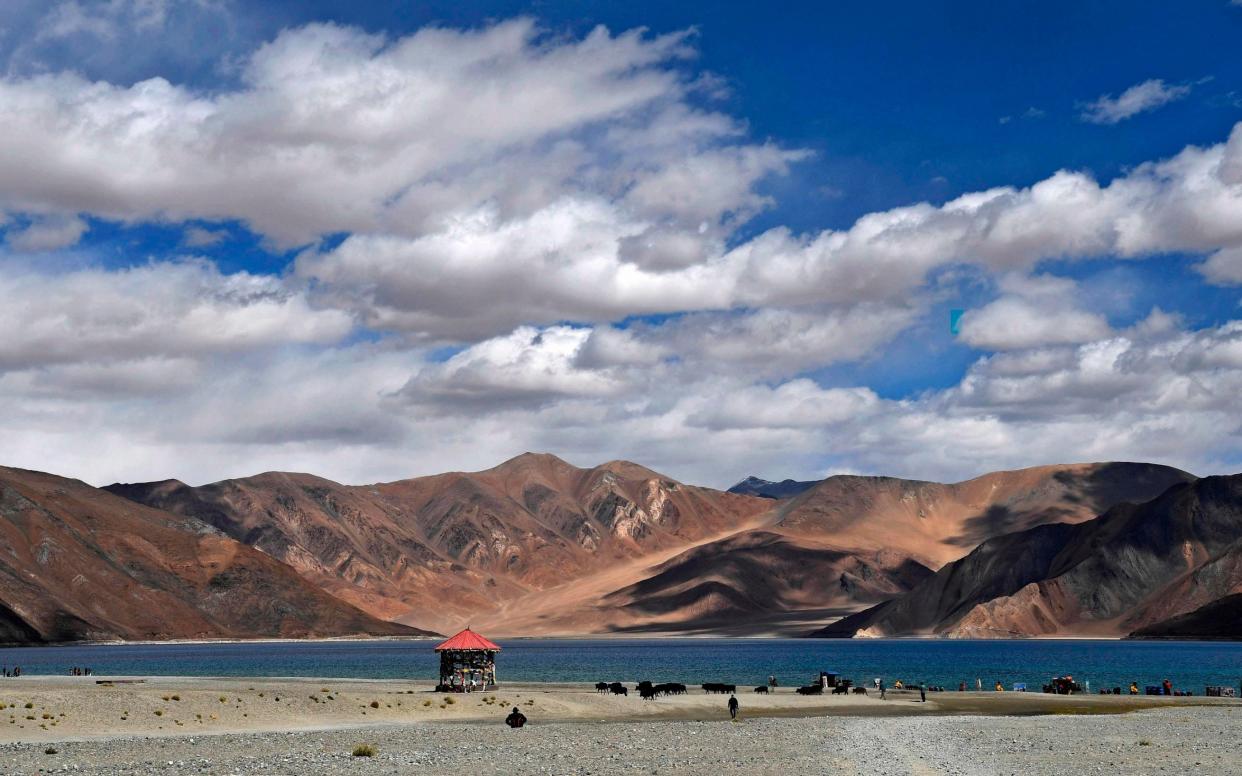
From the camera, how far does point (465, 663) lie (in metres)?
92.2

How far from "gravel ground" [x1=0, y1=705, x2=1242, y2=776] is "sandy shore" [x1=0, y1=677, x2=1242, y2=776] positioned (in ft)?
0.32

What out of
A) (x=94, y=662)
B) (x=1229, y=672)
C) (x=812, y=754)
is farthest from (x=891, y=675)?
(x=94, y=662)

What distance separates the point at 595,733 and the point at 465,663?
119 ft

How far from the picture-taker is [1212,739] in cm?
5331

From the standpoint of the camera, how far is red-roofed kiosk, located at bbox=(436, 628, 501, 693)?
89.7 meters

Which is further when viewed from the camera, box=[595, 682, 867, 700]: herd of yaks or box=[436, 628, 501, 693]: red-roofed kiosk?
box=[436, 628, 501, 693]: red-roofed kiosk

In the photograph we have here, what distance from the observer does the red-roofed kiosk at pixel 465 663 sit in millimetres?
89688

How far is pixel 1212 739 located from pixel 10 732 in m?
47.2

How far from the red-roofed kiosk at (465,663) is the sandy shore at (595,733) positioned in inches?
194

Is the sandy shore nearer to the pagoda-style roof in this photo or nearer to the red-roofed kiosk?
the pagoda-style roof

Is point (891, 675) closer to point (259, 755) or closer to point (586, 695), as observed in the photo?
point (586, 695)

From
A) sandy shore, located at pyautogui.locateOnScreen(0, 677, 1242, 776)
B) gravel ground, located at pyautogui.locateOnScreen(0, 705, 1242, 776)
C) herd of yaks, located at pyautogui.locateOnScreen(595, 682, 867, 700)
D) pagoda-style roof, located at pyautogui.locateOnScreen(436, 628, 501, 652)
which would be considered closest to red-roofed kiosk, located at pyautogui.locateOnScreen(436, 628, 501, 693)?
pagoda-style roof, located at pyautogui.locateOnScreen(436, 628, 501, 652)

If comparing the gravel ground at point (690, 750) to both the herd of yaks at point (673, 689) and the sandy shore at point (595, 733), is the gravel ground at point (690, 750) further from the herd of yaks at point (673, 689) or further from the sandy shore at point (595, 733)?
the herd of yaks at point (673, 689)

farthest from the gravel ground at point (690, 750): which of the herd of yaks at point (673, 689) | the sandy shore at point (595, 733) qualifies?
the herd of yaks at point (673, 689)
